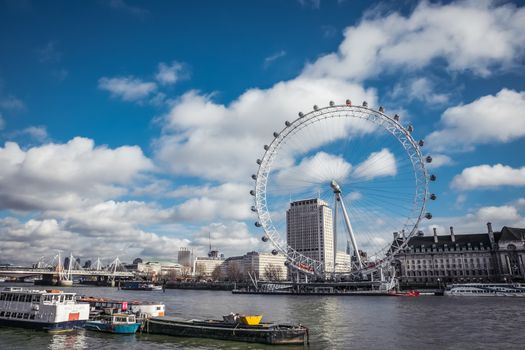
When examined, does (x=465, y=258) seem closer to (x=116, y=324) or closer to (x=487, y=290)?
(x=487, y=290)

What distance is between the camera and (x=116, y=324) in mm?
43125

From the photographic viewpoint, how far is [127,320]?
4409 cm

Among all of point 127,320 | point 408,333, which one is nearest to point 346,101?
point 408,333

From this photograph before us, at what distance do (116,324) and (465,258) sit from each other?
141908mm

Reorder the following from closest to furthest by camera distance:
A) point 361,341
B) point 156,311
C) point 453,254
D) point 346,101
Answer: point 361,341, point 156,311, point 346,101, point 453,254

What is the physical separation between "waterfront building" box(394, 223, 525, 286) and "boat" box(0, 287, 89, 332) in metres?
114

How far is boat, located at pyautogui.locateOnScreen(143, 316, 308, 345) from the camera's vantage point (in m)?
36.2

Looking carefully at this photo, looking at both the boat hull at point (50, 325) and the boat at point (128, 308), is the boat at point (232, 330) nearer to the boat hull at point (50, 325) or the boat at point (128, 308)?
the boat at point (128, 308)

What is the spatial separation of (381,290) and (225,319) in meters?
95.1

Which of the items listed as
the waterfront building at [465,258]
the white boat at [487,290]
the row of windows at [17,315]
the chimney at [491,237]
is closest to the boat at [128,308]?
the row of windows at [17,315]

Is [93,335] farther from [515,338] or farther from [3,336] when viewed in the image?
[515,338]

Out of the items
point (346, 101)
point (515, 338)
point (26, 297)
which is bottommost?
point (515, 338)

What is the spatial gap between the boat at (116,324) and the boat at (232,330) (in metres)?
1.44

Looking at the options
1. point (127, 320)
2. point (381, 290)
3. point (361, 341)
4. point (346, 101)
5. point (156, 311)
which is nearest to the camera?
point (361, 341)
